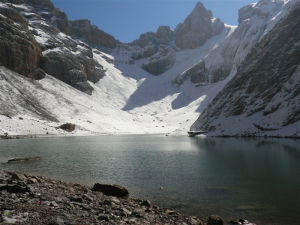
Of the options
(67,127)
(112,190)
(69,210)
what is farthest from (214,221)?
(67,127)

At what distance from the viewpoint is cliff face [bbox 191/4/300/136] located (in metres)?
74.2

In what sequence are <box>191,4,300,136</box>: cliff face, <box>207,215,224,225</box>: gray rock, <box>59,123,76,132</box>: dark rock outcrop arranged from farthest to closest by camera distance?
1. <box>59,123,76,132</box>: dark rock outcrop
2. <box>191,4,300,136</box>: cliff face
3. <box>207,215,224,225</box>: gray rock

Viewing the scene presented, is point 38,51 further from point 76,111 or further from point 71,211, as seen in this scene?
point 71,211

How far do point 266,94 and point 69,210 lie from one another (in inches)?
3256

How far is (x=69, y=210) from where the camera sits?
1301 centimetres

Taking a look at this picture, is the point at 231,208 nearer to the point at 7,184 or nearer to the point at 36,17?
the point at 7,184

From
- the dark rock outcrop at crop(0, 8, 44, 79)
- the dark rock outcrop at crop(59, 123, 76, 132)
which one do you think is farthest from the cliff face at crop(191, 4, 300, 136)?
the dark rock outcrop at crop(0, 8, 44, 79)

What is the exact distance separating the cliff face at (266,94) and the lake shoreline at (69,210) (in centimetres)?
6253

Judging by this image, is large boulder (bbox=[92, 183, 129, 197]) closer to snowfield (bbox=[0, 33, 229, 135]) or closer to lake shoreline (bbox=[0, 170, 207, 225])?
lake shoreline (bbox=[0, 170, 207, 225])

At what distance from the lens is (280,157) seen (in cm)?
3747

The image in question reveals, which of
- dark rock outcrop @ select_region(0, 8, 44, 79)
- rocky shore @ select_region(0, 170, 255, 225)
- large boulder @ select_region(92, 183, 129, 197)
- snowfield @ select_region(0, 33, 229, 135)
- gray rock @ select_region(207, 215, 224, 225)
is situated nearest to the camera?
rocky shore @ select_region(0, 170, 255, 225)

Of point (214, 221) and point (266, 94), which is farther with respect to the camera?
Result: point (266, 94)

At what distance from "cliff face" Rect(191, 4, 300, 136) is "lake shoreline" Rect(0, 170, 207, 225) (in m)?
62.5

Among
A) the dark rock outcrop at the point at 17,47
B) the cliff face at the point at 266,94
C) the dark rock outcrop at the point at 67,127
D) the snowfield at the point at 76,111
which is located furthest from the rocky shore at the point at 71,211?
the dark rock outcrop at the point at 17,47
